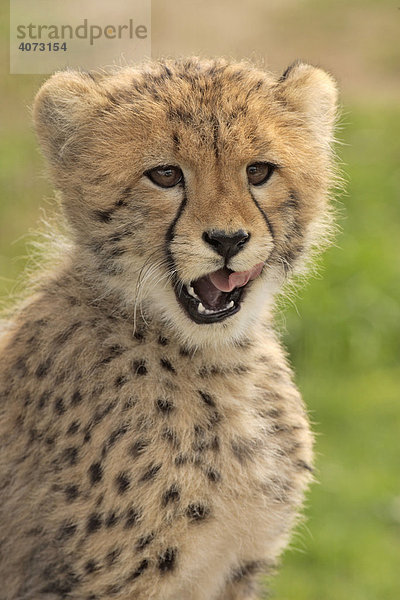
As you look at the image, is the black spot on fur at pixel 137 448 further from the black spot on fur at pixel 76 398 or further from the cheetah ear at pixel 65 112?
the cheetah ear at pixel 65 112

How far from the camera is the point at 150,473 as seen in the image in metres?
3.16

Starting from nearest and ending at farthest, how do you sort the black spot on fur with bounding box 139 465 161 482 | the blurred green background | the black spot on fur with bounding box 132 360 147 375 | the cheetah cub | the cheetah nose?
the cheetah nose, the cheetah cub, the black spot on fur with bounding box 139 465 161 482, the black spot on fur with bounding box 132 360 147 375, the blurred green background

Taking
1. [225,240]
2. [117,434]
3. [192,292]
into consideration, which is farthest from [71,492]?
[225,240]

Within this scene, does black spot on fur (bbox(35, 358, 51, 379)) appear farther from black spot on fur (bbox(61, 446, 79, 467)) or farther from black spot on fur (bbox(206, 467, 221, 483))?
black spot on fur (bbox(206, 467, 221, 483))

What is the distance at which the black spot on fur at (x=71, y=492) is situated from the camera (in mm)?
3162

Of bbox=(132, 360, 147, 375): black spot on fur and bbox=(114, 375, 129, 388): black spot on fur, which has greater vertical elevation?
bbox=(132, 360, 147, 375): black spot on fur

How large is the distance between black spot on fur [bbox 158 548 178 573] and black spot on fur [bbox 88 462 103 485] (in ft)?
0.87

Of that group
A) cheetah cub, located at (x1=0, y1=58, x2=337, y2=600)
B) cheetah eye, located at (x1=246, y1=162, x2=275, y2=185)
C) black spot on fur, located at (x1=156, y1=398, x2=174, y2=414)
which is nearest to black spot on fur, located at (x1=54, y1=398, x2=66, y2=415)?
cheetah cub, located at (x1=0, y1=58, x2=337, y2=600)

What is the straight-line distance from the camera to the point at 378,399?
6.56m

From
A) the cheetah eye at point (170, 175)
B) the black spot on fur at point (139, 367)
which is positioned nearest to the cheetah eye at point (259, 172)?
the cheetah eye at point (170, 175)

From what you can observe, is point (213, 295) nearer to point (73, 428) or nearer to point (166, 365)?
point (166, 365)

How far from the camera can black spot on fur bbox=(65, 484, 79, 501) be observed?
316cm

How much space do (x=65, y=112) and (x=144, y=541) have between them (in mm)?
1201

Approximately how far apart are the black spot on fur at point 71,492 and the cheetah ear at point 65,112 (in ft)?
2.92
